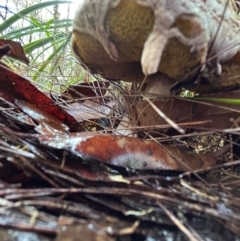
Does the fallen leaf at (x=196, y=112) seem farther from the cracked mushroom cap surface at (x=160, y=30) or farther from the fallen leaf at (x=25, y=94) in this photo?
the fallen leaf at (x=25, y=94)

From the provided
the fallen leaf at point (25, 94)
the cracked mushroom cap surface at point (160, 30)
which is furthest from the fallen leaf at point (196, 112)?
the fallen leaf at point (25, 94)

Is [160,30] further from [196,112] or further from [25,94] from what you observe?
[25,94]

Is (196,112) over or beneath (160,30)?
beneath

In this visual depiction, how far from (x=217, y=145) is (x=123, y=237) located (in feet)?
1.82

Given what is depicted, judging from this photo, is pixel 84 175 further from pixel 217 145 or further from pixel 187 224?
pixel 217 145

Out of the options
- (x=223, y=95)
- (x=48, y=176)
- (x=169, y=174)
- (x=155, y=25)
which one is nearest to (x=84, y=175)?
(x=48, y=176)

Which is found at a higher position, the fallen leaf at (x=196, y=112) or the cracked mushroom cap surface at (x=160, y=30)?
the cracked mushroom cap surface at (x=160, y=30)

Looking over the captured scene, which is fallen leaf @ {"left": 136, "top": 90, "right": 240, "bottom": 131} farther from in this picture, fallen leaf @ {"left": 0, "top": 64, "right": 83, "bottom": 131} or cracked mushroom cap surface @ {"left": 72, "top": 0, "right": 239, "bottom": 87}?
fallen leaf @ {"left": 0, "top": 64, "right": 83, "bottom": 131}

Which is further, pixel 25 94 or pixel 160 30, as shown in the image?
pixel 25 94

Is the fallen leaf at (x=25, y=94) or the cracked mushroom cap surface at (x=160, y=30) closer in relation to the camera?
the cracked mushroom cap surface at (x=160, y=30)

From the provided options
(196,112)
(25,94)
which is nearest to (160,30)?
(196,112)

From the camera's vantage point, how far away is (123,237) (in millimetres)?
647

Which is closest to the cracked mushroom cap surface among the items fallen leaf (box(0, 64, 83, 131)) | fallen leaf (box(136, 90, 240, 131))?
fallen leaf (box(136, 90, 240, 131))

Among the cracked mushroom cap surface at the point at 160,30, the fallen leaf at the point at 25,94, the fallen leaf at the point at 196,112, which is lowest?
the fallen leaf at the point at 196,112
